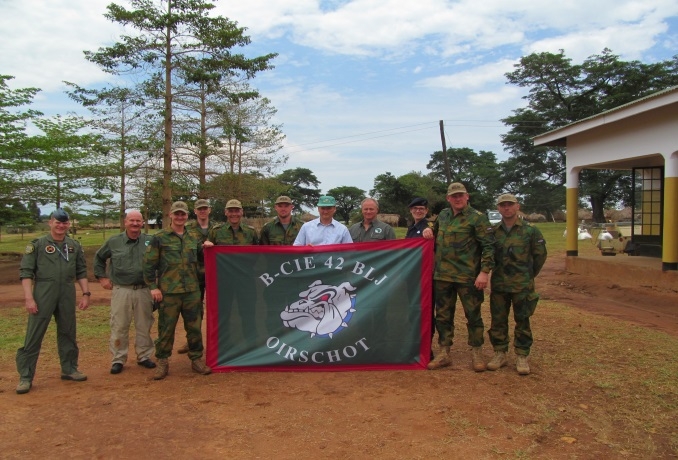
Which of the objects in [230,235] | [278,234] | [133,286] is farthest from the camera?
[278,234]

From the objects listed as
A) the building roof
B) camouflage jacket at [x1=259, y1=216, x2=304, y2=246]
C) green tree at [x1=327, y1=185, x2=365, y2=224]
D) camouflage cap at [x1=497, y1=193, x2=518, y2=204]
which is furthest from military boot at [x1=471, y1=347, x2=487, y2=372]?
green tree at [x1=327, y1=185, x2=365, y2=224]

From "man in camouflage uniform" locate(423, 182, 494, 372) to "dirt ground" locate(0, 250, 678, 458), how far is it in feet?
1.14

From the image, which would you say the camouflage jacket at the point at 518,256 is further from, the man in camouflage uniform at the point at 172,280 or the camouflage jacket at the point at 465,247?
the man in camouflage uniform at the point at 172,280

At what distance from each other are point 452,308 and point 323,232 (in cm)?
151

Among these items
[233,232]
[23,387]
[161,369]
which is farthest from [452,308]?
[23,387]

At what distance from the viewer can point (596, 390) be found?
14.0ft

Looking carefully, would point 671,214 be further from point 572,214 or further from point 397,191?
point 397,191

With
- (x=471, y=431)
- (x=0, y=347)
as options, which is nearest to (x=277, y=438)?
(x=471, y=431)

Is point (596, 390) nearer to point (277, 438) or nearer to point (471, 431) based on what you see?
point (471, 431)

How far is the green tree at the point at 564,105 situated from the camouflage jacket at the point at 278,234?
30.1 meters

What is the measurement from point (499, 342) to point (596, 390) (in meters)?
0.94

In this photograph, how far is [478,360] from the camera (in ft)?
15.9

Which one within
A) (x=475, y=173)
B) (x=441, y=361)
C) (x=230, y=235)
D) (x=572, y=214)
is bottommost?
(x=441, y=361)

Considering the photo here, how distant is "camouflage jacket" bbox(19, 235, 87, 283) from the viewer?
14.9 ft
